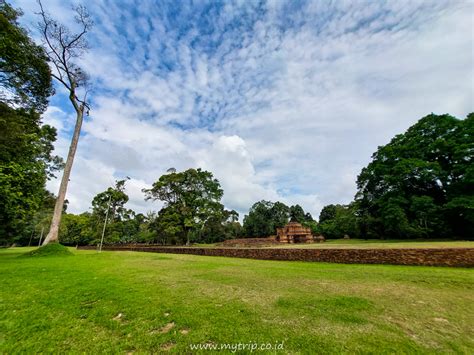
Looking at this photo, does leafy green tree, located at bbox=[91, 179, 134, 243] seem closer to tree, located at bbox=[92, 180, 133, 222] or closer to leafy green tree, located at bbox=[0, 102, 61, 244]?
tree, located at bbox=[92, 180, 133, 222]

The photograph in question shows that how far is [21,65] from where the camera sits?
1091cm

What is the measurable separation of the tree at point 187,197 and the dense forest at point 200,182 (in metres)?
0.15

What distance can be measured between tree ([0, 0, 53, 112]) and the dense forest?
41 mm

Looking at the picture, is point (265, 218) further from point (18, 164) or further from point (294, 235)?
point (18, 164)

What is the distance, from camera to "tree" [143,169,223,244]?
97.3 feet

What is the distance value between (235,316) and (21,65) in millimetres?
16074

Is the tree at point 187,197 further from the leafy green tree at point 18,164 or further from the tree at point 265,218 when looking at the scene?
the tree at point 265,218

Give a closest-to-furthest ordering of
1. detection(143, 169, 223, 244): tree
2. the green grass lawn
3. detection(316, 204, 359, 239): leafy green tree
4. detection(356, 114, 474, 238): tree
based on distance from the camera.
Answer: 1. the green grass lawn
2. detection(356, 114, 474, 238): tree
3. detection(143, 169, 223, 244): tree
4. detection(316, 204, 359, 239): leafy green tree

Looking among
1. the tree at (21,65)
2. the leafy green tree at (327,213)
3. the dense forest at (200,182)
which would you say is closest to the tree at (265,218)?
the leafy green tree at (327,213)

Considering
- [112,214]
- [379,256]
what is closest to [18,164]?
[379,256]

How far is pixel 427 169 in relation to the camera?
25.2 meters

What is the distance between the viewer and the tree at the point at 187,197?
2967cm

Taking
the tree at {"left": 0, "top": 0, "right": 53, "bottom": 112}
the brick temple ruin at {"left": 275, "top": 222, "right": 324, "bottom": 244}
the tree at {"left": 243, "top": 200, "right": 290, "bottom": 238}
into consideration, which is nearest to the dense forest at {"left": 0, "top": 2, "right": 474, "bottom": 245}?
the tree at {"left": 0, "top": 0, "right": 53, "bottom": 112}

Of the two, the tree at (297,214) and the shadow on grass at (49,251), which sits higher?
the tree at (297,214)
